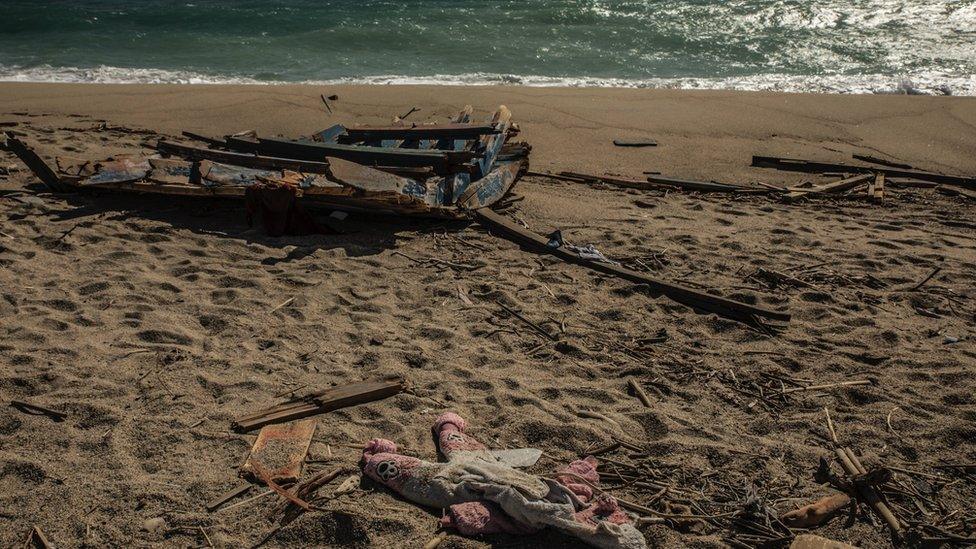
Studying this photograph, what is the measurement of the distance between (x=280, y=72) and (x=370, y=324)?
371 inches

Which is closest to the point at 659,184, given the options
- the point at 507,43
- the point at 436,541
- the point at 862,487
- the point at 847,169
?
the point at 847,169

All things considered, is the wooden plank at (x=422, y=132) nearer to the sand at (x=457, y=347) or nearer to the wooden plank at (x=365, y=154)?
the wooden plank at (x=365, y=154)

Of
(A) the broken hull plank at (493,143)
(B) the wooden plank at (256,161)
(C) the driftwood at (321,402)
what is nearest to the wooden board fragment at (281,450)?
(C) the driftwood at (321,402)

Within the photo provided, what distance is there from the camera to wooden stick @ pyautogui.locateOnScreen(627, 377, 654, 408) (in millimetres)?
4167

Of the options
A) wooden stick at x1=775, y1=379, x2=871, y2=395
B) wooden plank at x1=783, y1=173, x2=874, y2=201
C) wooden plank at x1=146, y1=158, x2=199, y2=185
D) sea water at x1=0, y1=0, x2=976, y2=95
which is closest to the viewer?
wooden stick at x1=775, y1=379, x2=871, y2=395

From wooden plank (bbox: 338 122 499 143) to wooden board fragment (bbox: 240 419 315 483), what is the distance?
3866mm

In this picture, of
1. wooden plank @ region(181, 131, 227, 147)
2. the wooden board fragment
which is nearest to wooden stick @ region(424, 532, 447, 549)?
the wooden board fragment

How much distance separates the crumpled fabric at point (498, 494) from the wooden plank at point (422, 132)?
158 inches

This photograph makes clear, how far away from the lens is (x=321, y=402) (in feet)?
13.1

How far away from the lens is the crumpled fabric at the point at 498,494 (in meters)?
3.20

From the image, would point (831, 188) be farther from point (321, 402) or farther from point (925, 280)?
point (321, 402)

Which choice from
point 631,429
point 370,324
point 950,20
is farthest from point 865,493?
point 950,20

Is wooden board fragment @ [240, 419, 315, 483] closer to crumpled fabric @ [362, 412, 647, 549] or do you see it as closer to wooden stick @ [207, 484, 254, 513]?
wooden stick @ [207, 484, 254, 513]

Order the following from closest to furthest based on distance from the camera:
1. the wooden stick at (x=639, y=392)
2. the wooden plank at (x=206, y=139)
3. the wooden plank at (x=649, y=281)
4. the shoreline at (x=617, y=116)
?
the wooden stick at (x=639, y=392) → the wooden plank at (x=649, y=281) → the wooden plank at (x=206, y=139) → the shoreline at (x=617, y=116)
